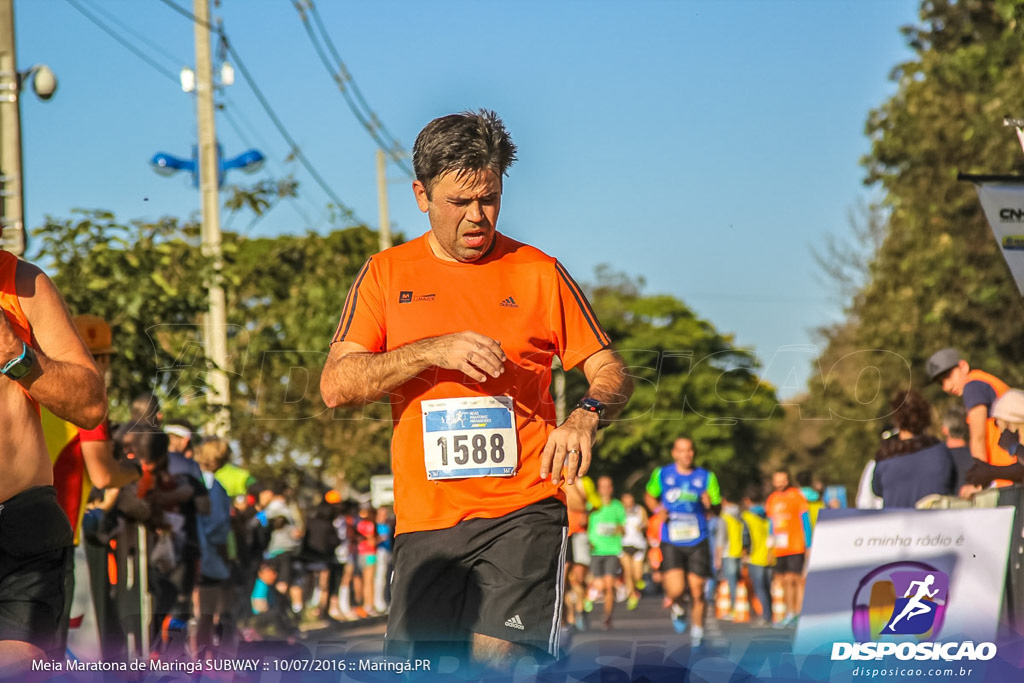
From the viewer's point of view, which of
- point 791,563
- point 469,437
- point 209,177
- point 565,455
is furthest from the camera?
point 209,177

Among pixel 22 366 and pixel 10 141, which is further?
pixel 10 141

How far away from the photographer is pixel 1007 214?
853 centimetres

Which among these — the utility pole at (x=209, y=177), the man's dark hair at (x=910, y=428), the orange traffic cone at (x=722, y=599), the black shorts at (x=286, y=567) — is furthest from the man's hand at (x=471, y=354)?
the orange traffic cone at (x=722, y=599)

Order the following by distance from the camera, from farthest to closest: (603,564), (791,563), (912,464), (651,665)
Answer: (603,564)
(791,563)
(912,464)
(651,665)

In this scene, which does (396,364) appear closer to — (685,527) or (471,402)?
(471,402)

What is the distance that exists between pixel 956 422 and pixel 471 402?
6495 millimetres

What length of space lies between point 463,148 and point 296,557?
13675 mm

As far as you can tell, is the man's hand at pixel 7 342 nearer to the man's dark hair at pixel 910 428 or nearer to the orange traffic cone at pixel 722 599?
the man's dark hair at pixel 910 428

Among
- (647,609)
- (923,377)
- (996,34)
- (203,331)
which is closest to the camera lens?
(203,331)

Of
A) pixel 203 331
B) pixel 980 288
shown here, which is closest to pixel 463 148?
pixel 203 331

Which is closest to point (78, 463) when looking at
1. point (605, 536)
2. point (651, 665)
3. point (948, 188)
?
point (651, 665)

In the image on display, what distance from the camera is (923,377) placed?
28891 mm

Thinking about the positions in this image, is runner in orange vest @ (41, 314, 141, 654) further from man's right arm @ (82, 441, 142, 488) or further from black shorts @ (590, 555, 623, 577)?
black shorts @ (590, 555, 623, 577)

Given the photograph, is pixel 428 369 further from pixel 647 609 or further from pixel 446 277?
pixel 647 609
